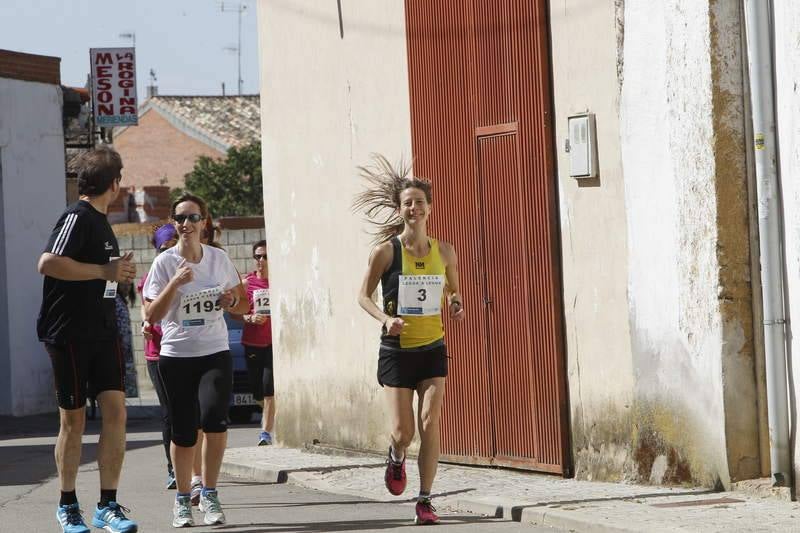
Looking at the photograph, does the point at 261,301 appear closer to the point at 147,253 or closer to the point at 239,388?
the point at 239,388

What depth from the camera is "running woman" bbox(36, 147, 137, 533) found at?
29.1ft

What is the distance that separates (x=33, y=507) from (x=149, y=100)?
6363cm

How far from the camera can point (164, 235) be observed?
1105 cm

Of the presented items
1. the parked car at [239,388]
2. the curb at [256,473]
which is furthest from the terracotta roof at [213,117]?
the curb at [256,473]

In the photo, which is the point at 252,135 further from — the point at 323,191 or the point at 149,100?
the point at 323,191

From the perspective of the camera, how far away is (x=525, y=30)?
1130 centimetres

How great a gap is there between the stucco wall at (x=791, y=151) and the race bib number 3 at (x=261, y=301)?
23.5 ft

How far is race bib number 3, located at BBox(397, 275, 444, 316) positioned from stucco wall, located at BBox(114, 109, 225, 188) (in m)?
63.1

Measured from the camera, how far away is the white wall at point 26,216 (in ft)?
79.7

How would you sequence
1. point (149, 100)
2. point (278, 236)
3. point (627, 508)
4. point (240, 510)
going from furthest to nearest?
1. point (149, 100)
2. point (278, 236)
3. point (240, 510)
4. point (627, 508)

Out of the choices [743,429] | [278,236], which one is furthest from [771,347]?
[278,236]

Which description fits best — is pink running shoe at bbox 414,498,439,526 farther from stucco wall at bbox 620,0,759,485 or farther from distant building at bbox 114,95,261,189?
distant building at bbox 114,95,261,189

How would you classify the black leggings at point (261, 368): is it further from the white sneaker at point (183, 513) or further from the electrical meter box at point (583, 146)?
the white sneaker at point (183, 513)

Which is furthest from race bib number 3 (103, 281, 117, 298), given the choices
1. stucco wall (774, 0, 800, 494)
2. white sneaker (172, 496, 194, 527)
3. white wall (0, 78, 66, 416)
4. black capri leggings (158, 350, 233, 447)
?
white wall (0, 78, 66, 416)
